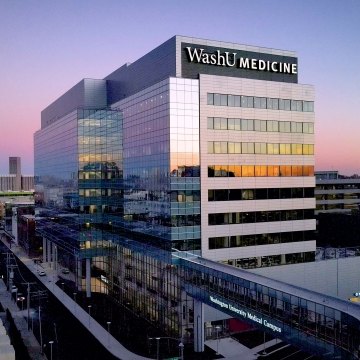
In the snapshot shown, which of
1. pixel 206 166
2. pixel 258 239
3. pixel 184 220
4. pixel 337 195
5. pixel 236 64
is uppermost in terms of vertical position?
pixel 236 64

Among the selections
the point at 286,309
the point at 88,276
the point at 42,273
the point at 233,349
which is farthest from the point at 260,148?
the point at 42,273

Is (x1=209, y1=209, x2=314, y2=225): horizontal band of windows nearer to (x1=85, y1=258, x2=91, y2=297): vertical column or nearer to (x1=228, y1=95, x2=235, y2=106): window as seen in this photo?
(x1=228, y1=95, x2=235, y2=106): window

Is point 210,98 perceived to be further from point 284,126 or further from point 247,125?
point 284,126

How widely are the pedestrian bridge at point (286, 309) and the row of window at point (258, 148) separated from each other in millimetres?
20662

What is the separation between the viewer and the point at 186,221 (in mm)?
77750

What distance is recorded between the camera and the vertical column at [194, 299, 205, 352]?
231 feet

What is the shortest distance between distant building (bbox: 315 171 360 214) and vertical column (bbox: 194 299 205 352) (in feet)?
354

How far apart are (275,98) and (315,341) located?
47788 millimetres

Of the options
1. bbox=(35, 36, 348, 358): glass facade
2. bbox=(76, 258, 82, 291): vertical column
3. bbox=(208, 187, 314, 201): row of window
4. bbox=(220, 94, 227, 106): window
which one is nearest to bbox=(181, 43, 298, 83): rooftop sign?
bbox=(35, 36, 348, 358): glass facade

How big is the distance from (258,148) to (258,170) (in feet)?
12.3

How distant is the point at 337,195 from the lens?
577 feet

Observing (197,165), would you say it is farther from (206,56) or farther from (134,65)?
(134,65)

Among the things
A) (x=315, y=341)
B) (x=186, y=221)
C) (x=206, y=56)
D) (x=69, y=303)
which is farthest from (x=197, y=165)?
(x=69, y=303)

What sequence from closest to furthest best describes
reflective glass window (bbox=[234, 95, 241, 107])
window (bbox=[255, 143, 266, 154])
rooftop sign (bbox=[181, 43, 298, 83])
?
rooftop sign (bbox=[181, 43, 298, 83]) < reflective glass window (bbox=[234, 95, 241, 107]) < window (bbox=[255, 143, 266, 154])
